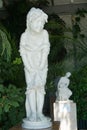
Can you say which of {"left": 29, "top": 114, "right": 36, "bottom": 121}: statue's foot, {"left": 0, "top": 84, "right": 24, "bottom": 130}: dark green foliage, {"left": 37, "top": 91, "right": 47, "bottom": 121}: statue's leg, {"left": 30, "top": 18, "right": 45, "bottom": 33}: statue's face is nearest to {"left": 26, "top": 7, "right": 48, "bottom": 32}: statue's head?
{"left": 30, "top": 18, "right": 45, "bottom": 33}: statue's face

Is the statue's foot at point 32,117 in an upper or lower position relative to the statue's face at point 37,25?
lower

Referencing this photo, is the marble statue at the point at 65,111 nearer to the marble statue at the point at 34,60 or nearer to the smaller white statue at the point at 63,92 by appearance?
the smaller white statue at the point at 63,92

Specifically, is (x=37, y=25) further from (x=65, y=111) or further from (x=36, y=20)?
(x=65, y=111)

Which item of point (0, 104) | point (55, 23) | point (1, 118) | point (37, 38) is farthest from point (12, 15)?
point (37, 38)

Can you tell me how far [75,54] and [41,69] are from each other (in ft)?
13.7

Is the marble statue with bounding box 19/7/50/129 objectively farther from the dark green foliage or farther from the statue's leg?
the dark green foliage


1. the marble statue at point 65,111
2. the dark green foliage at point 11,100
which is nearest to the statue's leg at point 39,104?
the dark green foliage at point 11,100

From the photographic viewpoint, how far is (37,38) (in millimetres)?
4184

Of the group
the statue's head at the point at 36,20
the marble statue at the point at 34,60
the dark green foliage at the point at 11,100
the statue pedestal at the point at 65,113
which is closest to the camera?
the statue's head at the point at 36,20

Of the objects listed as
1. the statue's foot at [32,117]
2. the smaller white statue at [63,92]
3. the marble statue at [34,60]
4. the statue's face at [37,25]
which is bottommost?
the statue's foot at [32,117]

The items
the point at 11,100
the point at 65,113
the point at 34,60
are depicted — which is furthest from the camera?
the point at 65,113

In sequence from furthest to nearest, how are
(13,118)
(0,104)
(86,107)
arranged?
(86,107) → (13,118) → (0,104)

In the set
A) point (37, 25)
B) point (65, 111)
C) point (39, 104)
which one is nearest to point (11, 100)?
point (39, 104)

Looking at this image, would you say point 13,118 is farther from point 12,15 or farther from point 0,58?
point 12,15
